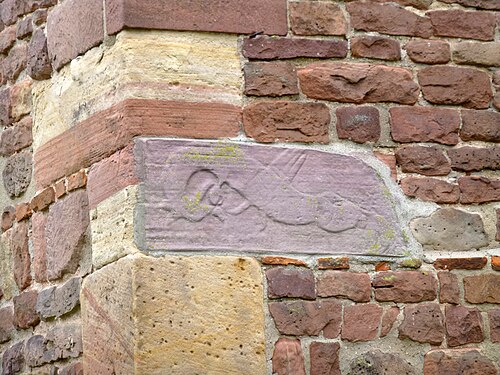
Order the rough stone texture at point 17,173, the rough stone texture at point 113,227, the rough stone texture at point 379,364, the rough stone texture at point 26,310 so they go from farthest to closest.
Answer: the rough stone texture at point 17,173 < the rough stone texture at point 26,310 < the rough stone texture at point 379,364 < the rough stone texture at point 113,227

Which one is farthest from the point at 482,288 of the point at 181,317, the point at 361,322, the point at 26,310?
the point at 26,310

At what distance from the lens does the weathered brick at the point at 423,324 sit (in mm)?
4652

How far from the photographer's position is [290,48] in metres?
4.78

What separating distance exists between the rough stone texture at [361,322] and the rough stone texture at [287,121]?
2.08 ft

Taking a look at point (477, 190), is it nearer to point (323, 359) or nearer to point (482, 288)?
point (482, 288)

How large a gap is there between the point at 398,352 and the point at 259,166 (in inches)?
33.0

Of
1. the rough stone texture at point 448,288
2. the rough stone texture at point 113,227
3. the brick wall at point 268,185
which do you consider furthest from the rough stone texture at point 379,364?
the rough stone texture at point 113,227

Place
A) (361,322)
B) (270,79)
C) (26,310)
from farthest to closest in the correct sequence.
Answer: (26,310), (270,79), (361,322)

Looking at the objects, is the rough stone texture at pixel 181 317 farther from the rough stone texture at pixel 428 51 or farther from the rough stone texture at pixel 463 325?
the rough stone texture at pixel 428 51

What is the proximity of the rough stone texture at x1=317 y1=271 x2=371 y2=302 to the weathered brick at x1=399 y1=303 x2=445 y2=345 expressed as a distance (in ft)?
0.55

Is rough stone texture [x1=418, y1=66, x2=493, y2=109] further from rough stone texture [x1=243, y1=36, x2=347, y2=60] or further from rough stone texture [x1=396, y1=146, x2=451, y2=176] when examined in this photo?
rough stone texture [x1=243, y1=36, x2=347, y2=60]

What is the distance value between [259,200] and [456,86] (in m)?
0.95

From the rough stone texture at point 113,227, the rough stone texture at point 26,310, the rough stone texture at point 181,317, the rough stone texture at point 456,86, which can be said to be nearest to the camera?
the rough stone texture at point 181,317

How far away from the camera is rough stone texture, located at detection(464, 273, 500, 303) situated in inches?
188
